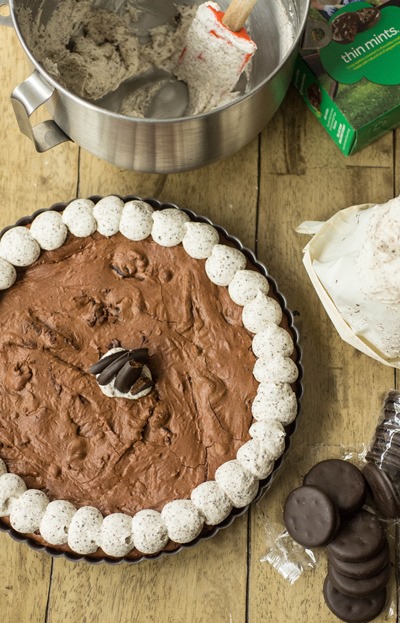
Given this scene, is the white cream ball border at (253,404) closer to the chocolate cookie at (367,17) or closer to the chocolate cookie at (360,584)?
the chocolate cookie at (360,584)

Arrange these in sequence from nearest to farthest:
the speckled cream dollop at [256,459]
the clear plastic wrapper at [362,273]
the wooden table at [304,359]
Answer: the clear plastic wrapper at [362,273], the speckled cream dollop at [256,459], the wooden table at [304,359]

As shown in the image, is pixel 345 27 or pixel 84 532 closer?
pixel 84 532

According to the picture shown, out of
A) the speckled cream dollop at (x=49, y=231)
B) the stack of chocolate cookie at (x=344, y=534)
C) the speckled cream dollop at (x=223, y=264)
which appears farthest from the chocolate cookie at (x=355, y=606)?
the speckled cream dollop at (x=49, y=231)

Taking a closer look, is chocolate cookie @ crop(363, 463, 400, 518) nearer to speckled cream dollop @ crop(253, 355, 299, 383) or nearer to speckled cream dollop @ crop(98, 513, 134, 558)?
speckled cream dollop @ crop(253, 355, 299, 383)

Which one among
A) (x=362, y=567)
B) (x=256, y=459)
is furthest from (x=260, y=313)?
(x=362, y=567)

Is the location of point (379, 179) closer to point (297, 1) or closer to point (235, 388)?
point (297, 1)

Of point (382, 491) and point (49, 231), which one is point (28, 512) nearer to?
point (49, 231)
